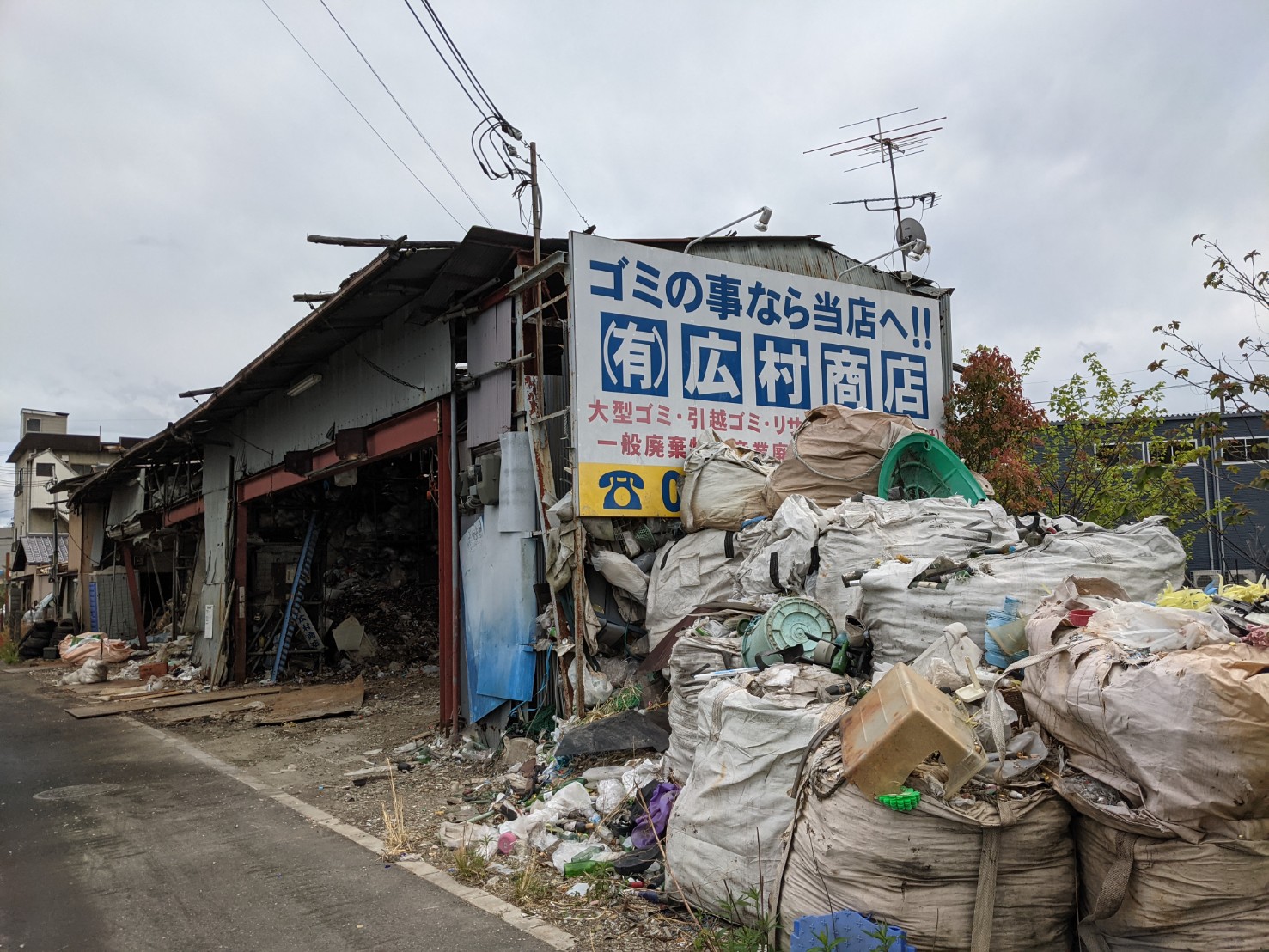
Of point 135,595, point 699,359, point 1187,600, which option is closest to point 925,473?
point 699,359

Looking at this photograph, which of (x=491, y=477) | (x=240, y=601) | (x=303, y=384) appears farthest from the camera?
(x=240, y=601)

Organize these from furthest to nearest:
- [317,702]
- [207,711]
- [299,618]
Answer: [299,618] → [207,711] → [317,702]

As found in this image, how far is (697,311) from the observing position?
314 inches

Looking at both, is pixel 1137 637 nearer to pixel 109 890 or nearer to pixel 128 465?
pixel 109 890

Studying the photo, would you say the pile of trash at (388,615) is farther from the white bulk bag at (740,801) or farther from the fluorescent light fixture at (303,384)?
the white bulk bag at (740,801)

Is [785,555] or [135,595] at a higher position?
[785,555]

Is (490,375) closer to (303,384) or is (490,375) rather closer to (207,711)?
(303,384)

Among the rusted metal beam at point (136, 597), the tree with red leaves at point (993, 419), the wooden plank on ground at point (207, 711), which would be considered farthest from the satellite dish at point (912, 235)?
the rusted metal beam at point (136, 597)

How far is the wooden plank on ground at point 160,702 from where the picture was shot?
40.3 ft

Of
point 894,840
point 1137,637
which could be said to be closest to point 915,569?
point 1137,637

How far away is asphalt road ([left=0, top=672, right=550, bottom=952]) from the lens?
412 centimetres

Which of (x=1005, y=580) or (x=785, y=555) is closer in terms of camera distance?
(x=1005, y=580)

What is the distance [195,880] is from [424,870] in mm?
1333

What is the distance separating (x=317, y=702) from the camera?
11648mm
